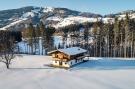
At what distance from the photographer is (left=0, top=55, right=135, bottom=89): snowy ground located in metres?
50.3

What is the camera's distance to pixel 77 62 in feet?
245

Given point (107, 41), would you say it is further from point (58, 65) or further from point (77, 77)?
point (77, 77)

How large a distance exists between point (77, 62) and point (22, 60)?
57.5 ft

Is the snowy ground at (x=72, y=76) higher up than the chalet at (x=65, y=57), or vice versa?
the chalet at (x=65, y=57)

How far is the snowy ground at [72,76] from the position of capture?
50.3 metres

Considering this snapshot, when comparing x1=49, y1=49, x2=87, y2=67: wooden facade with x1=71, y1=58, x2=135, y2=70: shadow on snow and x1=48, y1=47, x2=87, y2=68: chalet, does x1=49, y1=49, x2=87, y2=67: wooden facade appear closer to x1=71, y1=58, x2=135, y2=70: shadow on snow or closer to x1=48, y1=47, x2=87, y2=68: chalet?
x1=48, y1=47, x2=87, y2=68: chalet

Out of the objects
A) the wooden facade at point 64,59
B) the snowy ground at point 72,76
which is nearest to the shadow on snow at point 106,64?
the snowy ground at point 72,76

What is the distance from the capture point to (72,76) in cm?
5856

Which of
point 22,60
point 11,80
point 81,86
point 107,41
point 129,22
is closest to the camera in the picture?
point 81,86

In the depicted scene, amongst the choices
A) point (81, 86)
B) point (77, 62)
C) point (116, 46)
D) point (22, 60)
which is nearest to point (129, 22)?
point (116, 46)

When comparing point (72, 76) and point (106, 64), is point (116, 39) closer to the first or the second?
point (106, 64)

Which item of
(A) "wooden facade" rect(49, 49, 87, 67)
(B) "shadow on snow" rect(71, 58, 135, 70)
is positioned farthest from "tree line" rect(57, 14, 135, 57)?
(A) "wooden facade" rect(49, 49, 87, 67)

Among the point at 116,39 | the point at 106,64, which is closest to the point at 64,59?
the point at 106,64

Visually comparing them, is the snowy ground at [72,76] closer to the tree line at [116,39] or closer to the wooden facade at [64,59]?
the wooden facade at [64,59]
